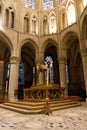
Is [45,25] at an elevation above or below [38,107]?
above

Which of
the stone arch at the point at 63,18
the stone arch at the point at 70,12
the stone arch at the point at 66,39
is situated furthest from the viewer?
the stone arch at the point at 63,18

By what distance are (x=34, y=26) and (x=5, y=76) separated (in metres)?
9.02

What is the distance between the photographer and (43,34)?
16.7m

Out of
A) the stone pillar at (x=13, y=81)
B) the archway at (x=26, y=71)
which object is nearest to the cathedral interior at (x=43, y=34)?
the stone pillar at (x=13, y=81)

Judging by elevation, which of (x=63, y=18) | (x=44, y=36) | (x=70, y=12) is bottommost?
(x=44, y=36)

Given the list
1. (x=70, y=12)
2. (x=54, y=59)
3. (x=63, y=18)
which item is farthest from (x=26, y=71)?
(x=70, y=12)

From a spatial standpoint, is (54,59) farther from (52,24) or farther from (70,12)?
(70,12)

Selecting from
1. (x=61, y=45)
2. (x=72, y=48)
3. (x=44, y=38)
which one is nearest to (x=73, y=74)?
(x=72, y=48)

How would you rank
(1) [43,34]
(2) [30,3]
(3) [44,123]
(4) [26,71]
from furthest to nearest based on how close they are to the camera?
1. (4) [26,71]
2. (2) [30,3]
3. (1) [43,34]
4. (3) [44,123]

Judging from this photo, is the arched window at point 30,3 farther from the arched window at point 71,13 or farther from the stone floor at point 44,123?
the stone floor at point 44,123

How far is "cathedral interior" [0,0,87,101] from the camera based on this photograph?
13.4m

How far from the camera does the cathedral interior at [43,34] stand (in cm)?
1339

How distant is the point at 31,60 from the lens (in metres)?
21.5

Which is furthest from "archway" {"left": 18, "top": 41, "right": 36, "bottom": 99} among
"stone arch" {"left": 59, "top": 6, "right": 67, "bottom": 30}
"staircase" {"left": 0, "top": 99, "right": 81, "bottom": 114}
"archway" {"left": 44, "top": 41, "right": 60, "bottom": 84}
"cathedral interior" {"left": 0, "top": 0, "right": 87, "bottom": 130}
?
"staircase" {"left": 0, "top": 99, "right": 81, "bottom": 114}
